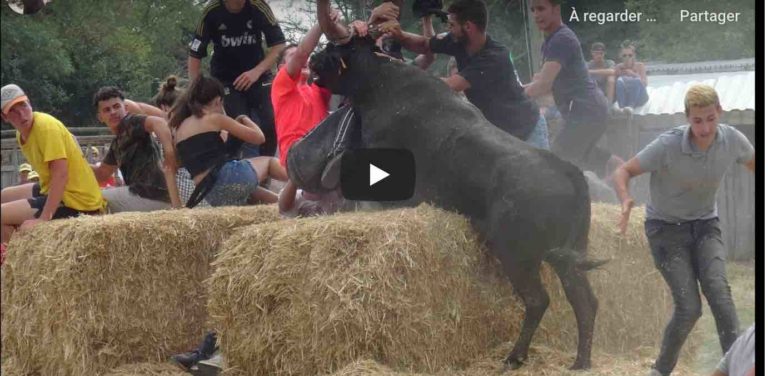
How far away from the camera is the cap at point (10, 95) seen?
4129mm

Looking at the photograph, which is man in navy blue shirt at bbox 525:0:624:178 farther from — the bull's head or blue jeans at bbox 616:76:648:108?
the bull's head

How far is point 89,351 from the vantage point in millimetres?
5070

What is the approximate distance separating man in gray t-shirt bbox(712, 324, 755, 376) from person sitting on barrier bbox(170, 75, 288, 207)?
2106mm

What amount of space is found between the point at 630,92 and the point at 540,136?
32 centimetres

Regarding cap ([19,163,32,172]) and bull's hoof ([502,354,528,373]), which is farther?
cap ([19,163,32,172])

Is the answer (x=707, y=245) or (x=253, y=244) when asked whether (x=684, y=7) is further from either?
(x=253, y=244)

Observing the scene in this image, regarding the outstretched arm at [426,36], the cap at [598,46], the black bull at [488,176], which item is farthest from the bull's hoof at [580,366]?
the outstretched arm at [426,36]

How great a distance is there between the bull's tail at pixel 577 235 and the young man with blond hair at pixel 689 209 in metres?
0.11

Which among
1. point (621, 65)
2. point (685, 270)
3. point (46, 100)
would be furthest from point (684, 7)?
point (46, 100)

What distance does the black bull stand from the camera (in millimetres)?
3951

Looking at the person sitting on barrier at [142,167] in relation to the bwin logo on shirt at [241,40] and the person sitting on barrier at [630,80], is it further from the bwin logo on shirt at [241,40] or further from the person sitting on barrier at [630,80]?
the person sitting on barrier at [630,80]

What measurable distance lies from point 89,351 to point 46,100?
3.97 feet

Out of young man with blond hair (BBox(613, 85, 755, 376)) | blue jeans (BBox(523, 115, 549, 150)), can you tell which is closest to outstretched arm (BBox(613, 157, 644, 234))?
young man with blond hair (BBox(613, 85, 755, 376))

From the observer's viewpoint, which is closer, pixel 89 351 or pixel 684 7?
pixel 684 7
